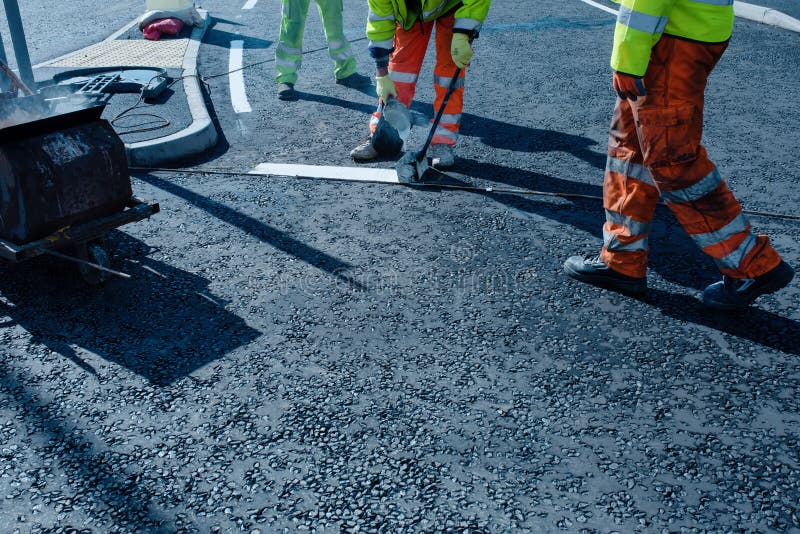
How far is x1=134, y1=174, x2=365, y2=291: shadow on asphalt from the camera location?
3988 millimetres

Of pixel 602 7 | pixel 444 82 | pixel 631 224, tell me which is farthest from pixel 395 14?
pixel 602 7

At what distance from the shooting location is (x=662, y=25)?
3.16 m

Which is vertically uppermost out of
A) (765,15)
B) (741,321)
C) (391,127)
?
(765,15)

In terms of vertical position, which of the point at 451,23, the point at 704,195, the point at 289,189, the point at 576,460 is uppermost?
the point at 451,23

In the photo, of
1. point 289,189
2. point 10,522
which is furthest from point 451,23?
point 10,522

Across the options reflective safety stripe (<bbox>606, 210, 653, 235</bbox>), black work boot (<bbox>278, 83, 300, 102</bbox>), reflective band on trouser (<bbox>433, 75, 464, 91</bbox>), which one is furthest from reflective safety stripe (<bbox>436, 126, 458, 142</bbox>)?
black work boot (<bbox>278, 83, 300, 102</bbox>)

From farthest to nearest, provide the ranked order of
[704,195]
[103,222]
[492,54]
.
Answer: [492,54]
[103,222]
[704,195]

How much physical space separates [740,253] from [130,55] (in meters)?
7.17

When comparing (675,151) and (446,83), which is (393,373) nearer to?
(675,151)

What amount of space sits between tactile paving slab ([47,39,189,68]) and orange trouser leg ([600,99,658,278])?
553 cm

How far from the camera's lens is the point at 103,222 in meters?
3.63

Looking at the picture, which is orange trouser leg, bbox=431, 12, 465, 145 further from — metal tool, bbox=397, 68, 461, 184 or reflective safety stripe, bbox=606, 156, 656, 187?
reflective safety stripe, bbox=606, 156, 656, 187

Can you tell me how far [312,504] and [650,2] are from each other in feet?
8.08

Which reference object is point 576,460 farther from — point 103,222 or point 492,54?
point 492,54
